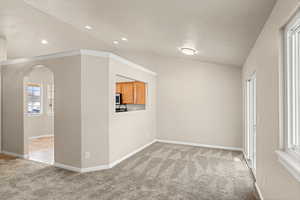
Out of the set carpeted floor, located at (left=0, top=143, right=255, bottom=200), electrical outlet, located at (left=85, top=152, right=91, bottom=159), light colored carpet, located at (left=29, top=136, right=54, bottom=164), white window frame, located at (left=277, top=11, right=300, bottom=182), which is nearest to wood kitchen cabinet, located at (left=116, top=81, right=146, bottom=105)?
carpeted floor, located at (left=0, top=143, right=255, bottom=200)

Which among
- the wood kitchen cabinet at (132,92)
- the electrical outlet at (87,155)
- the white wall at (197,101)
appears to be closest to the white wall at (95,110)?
the electrical outlet at (87,155)

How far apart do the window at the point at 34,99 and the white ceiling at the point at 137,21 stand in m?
1.82

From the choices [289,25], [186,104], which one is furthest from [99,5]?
[186,104]

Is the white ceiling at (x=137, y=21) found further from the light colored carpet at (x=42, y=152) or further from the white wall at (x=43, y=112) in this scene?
the light colored carpet at (x=42, y=152)

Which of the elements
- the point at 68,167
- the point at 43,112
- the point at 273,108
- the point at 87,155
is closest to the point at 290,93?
the point at 273,108

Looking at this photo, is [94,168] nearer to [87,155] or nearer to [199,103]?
[87,155]

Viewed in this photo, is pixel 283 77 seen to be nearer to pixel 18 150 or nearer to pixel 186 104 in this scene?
pixel 186 104

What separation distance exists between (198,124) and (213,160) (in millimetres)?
1593

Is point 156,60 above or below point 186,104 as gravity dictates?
above

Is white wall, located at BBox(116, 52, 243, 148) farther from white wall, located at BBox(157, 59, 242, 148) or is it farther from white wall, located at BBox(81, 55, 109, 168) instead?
white wall, located at BBox(81, 55, 109, 168)

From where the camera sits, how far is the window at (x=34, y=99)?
667cm

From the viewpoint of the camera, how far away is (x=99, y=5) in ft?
9.95

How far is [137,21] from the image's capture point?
3.31m

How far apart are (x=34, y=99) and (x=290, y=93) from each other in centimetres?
782
